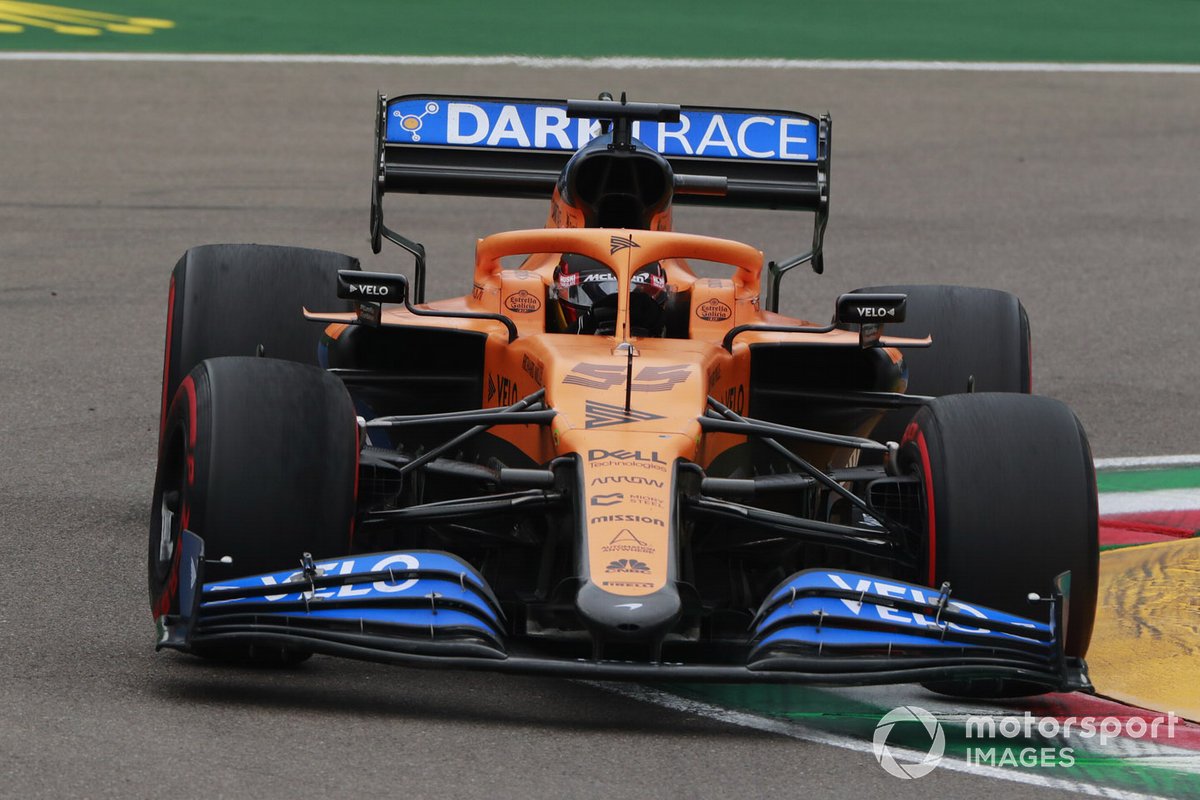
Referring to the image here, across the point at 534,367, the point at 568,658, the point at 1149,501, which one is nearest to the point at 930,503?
the point at 568,658

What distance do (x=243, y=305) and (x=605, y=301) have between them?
1483mm

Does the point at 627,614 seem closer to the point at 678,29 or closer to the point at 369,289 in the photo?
the point at 369,289

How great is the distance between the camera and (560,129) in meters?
9.31

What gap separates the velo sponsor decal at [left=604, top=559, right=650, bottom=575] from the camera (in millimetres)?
5949

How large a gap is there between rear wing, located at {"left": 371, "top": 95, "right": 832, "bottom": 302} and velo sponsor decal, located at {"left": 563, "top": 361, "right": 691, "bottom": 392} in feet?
7.20

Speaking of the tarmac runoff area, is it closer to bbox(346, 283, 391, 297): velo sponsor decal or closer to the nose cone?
the nose cone

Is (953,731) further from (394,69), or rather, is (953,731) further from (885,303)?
(394,69)

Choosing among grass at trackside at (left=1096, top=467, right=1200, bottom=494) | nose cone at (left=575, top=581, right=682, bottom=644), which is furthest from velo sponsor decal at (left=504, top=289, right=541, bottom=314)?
grass at trackside at (left=1096, top=467, right=1200, bottom=494)

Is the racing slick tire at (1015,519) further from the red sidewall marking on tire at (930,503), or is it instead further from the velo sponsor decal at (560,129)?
the velo sponsor decal at (560,129)

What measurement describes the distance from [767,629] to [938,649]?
478 millimetres

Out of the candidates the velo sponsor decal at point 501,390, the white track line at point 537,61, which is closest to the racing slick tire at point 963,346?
the velo sponsor decal at point 501,390

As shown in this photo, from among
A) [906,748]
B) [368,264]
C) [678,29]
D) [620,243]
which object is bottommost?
[906,748]

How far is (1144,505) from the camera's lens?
9188 mm

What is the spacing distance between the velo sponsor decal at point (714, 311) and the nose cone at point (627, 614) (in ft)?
6.66
